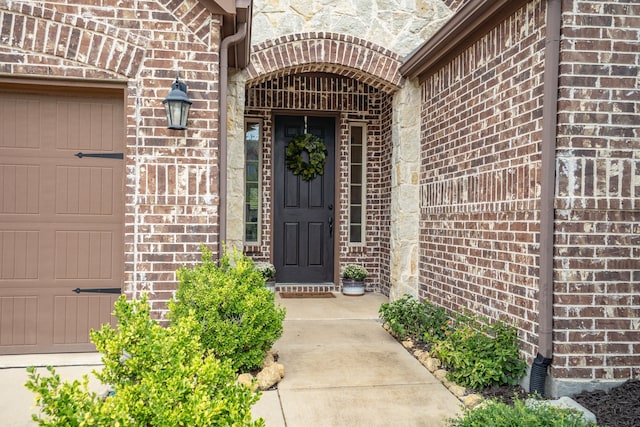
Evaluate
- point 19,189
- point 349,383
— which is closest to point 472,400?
point 349,383

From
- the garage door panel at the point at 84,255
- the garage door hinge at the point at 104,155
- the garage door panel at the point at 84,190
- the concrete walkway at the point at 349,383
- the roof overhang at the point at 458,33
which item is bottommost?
the concrete walkway at the point at 349,383

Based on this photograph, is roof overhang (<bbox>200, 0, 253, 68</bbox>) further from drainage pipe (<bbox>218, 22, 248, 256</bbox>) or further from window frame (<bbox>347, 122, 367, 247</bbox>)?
window frame (<bbox>347, 122, 367, 247</bbox>)

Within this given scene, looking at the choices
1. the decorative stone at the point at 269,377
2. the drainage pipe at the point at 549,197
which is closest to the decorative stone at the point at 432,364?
the drainage pipe at the point at 549,197

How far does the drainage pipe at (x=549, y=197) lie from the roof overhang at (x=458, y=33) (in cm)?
52

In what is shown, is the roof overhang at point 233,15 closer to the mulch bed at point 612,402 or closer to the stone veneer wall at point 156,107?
the stone veneer wall at point 156,107

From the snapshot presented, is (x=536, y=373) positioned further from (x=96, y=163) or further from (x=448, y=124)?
(x=96, y=163)

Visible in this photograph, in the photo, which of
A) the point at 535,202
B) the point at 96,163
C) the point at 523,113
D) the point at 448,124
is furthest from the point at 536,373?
the point at 96,163

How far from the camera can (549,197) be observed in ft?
10.6

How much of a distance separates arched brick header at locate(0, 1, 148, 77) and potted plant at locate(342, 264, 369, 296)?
4338 mm

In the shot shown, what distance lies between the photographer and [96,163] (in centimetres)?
418

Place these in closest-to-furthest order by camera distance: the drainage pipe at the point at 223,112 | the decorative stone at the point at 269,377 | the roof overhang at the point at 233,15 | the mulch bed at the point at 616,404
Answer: the mulch bed at the point at 616,404, the decorative stone at the point at 269,377, the roof overhang at the point at 233,15, the drainage pipe at the point at 223,112

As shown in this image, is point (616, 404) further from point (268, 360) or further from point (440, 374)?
point (268, 360)

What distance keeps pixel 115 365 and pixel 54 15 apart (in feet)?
10.3

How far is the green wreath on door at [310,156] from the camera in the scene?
7617mm
